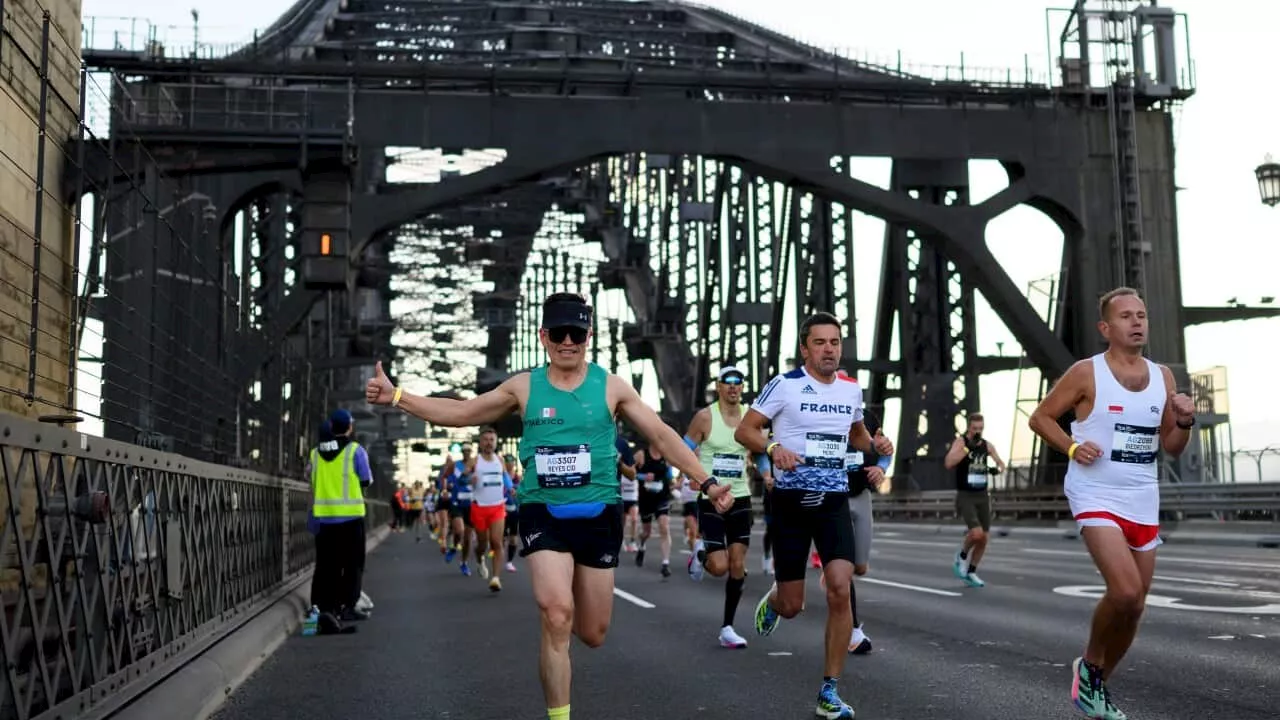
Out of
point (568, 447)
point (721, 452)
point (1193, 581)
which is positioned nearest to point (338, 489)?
point (721, 452)

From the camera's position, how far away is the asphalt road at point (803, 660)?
7879mm

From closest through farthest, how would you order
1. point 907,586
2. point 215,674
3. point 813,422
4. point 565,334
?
1. point 565,334
2. point 813,422
3. point 215,674
4. point 907,586

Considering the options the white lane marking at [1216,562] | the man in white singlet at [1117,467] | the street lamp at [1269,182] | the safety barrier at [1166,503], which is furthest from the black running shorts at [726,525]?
the safety barrier at [1166,503]

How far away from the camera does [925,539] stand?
1214 inches

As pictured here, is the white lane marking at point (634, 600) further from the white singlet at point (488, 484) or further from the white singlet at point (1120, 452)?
the white singlet at point (1120, 452)

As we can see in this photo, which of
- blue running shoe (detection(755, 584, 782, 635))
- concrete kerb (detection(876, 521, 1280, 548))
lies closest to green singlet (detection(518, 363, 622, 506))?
blue running shoe (detection(755, 584, 782, 635))

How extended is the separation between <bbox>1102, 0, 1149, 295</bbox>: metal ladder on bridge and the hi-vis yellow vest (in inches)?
963

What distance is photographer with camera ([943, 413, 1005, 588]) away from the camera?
1658cm

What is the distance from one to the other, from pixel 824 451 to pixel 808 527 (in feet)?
1.39

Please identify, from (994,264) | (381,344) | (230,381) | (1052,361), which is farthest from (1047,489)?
(381,344)

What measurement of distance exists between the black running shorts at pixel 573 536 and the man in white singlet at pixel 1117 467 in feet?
6.64

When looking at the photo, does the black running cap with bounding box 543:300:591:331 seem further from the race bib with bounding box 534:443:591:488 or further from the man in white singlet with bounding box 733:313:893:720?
the man in white singlet with bounding box 733:313:893:720

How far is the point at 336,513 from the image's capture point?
12.8 meters

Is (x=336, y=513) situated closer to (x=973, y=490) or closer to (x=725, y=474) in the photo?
(x=725, y=474)
